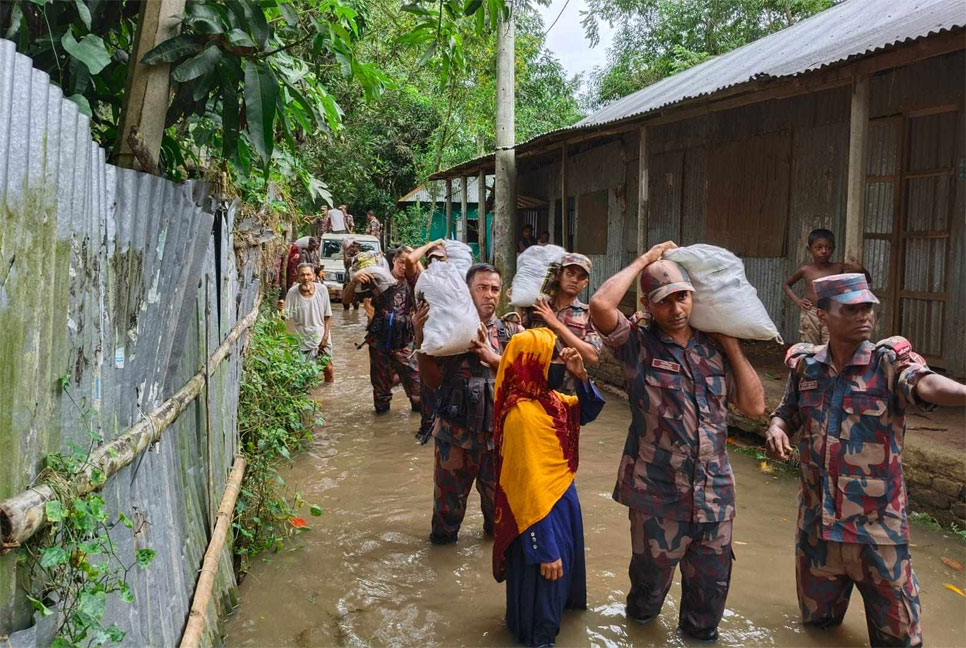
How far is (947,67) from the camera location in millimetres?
6914

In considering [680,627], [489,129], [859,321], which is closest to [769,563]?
[680,627]

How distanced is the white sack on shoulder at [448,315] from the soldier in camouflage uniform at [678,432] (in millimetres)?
874

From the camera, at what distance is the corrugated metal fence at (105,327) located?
5.18 ft

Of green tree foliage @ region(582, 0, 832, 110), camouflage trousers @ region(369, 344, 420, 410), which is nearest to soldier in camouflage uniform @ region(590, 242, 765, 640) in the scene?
camouflage trousers @ region(369, 344, 420, 410)

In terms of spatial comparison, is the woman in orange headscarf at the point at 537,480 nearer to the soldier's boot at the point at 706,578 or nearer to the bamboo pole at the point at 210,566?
the soldier's boot at the point at 706,578

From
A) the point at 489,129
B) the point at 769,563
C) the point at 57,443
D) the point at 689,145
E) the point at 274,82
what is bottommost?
the point at 769,563

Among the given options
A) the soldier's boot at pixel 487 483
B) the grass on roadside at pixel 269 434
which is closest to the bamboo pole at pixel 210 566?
the grass on roadside at pixel 269 434

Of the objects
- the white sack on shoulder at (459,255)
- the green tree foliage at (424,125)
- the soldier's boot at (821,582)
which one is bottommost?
the soldier's boot at (821,582)

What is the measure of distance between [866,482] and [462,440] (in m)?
2.02

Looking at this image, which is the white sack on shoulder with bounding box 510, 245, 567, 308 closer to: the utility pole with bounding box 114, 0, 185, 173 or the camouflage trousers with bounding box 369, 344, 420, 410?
the utility pole with bounding box 114, 0, 185, 173

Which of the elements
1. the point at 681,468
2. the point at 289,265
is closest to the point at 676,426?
the point at 681,468

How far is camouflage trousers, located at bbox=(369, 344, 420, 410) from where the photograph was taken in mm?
7598

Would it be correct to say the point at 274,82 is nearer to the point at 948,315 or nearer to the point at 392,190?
the point at 948,315

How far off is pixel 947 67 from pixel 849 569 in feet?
18.8
